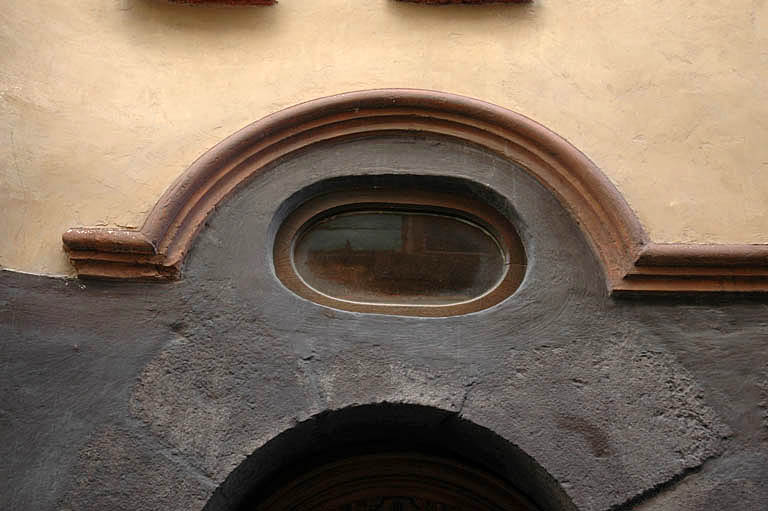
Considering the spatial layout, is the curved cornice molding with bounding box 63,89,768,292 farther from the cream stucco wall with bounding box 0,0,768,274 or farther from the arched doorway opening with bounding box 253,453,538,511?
the arched doorway opening with bounding box 253,453,538,511

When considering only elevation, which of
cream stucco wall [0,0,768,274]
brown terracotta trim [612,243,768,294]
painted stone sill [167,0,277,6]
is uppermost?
painted stone sill [167,0,277,6]

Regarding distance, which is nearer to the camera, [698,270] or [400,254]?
[698,270]

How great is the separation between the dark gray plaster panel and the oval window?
0.13 m

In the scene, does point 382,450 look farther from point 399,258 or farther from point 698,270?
point 698,270

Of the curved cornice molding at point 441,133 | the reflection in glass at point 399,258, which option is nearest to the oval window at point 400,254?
the reflection in glass at point 399,258

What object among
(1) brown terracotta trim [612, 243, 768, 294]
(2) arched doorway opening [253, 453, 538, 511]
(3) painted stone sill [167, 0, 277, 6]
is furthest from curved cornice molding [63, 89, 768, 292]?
(2) arched doorway opening [253, 453, 538, 511]

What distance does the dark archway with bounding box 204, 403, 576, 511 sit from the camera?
248cm

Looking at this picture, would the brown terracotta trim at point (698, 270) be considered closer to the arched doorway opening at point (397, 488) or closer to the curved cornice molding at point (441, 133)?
the curved cornice molding at point (441, 133)

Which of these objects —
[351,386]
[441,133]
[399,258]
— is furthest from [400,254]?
[351,386]

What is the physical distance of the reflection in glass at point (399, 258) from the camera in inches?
113

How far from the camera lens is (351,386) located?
8.26 ft

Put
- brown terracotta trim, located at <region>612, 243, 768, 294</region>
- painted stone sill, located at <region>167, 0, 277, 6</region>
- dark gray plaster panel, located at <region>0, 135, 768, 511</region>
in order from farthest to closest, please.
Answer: painted stone sill, located at <region>167, 0, 277, 6</region>, brown terracotta trim, located at <region>612, 243, 768, 294</region>, dark gray plaster panel, located at <region>0, 135, 768, 511</region>

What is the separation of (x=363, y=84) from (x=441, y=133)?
375 mm

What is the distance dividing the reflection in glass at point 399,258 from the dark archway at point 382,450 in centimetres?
46
